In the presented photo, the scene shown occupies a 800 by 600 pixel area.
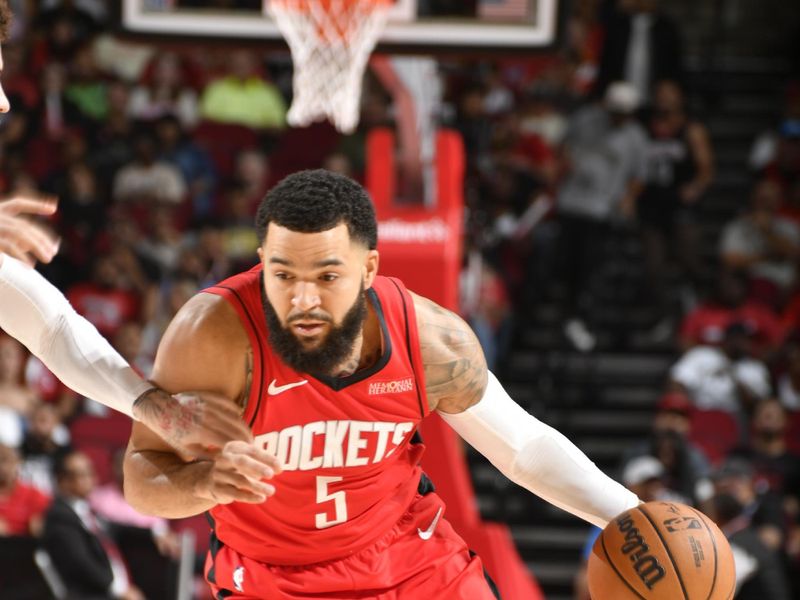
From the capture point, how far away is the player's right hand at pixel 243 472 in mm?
2764

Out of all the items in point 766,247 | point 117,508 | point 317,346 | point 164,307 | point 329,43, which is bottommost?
point 117,508

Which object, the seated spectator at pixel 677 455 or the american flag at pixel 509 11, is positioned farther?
the seated spectator at pixel 677 455

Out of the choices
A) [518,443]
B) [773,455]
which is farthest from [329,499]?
[773,455]

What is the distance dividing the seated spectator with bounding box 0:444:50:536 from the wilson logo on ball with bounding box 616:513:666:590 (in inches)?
153

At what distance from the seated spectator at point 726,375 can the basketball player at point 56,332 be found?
17.7ft

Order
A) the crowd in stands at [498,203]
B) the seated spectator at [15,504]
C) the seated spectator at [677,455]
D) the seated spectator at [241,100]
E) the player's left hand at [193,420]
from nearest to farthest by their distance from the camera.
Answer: the player's left hand at [193,420]
the seated spectator at [15,504]
the seated spectator at [677,455]
the crowd in stands at [498,203]
the seated spectator at [241,100]

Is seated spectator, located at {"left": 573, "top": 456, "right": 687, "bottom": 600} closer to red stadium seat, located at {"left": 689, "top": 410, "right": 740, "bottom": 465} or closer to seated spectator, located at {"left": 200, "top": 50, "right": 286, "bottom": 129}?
red stadium seat, located at {"left": 689, "top": 410, "right": 740, "bottom": 465}

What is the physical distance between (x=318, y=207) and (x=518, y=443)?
0.89 metres

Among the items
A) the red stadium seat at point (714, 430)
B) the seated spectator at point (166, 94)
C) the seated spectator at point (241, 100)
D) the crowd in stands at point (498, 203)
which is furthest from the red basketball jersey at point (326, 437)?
the seated spectator at point (166, 94)

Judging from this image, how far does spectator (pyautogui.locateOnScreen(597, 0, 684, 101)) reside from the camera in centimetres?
1005

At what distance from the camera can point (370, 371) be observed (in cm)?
318

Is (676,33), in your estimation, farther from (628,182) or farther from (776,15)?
(776,15)

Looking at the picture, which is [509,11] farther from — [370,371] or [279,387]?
[279,387]

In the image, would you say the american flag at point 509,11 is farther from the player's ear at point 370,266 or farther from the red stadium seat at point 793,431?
the red stadium seat at point 793,431
